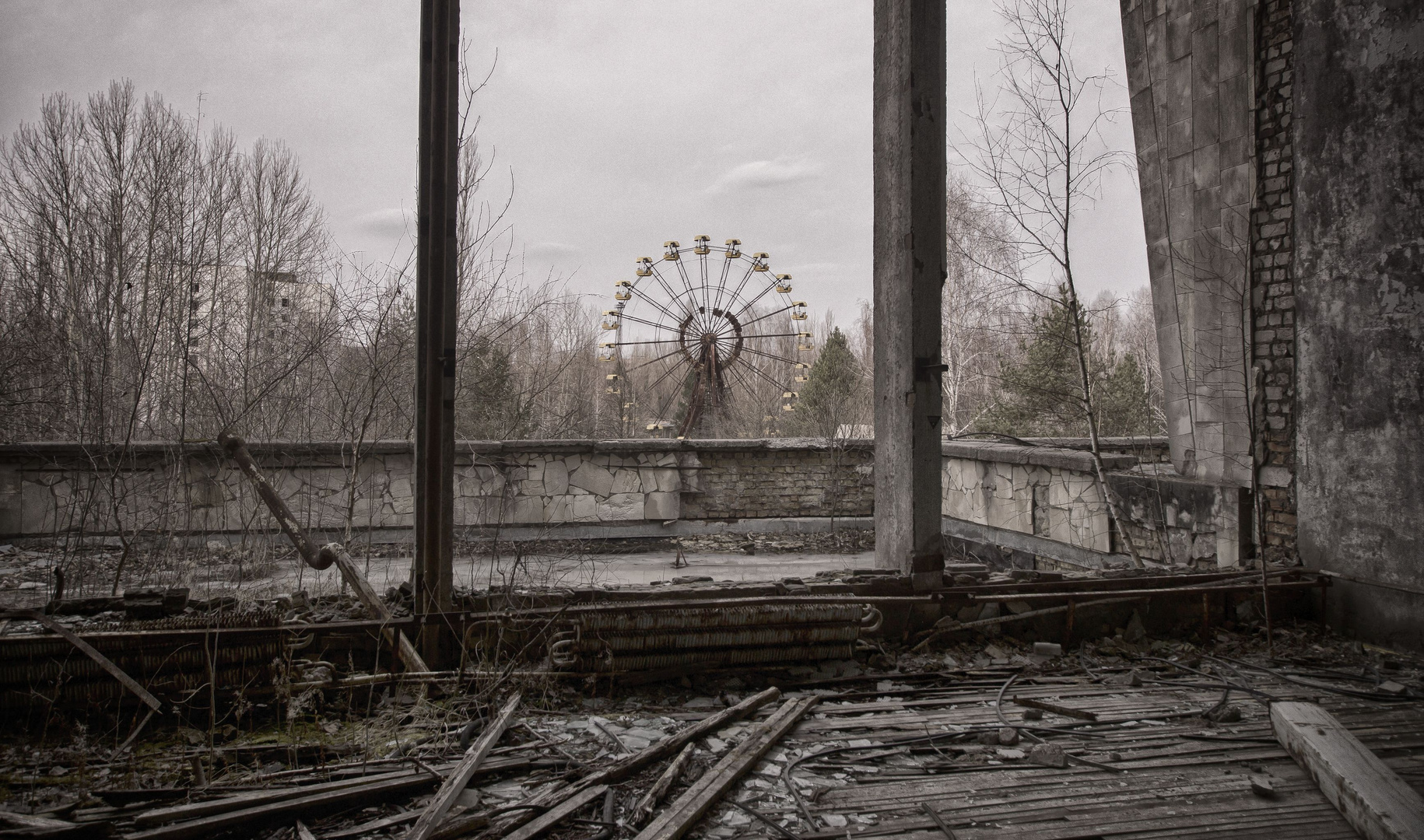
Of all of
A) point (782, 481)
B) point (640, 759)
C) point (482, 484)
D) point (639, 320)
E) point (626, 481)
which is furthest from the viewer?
point (639, 320)

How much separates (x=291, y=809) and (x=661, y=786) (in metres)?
1.07

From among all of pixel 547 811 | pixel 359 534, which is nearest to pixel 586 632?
pixel 547 811

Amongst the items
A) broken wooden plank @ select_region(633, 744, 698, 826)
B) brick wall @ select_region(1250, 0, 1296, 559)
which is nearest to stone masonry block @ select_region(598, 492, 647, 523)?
brick wall @ select_region(1250, 0, 1296, 559)

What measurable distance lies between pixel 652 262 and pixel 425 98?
45.5ft

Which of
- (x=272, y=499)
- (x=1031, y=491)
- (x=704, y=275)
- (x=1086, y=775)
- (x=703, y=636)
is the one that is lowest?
(x=1086, y=775)

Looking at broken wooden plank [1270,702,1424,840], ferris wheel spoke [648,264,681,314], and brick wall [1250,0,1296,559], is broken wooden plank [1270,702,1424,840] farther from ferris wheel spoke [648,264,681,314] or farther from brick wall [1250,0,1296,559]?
ferris wheel spoke [648,264,681,314]

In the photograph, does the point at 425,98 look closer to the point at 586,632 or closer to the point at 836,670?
the point at 586,632

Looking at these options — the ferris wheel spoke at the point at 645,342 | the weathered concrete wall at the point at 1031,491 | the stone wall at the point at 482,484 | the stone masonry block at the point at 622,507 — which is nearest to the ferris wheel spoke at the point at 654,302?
the ferris wheel spoke at the point at 645,342

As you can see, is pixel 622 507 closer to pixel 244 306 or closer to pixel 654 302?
pixel 654 302

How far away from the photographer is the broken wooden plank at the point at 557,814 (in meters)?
2.20

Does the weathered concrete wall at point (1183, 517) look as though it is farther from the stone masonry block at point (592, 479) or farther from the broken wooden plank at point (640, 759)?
the stone masonry block at point (592, 479)

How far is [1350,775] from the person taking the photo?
8.30 feet

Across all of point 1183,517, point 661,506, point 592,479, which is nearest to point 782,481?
point 661,506

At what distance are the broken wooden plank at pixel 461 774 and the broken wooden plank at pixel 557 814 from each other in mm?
224
